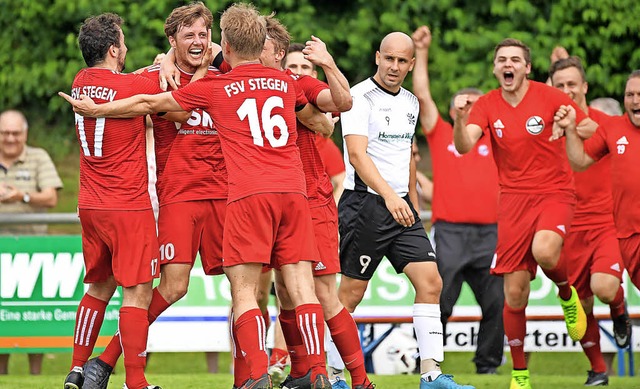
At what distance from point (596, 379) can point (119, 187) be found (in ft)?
15.7

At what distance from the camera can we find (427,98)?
1230 centimetres

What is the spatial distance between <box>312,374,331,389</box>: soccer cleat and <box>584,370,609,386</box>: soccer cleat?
3.77m

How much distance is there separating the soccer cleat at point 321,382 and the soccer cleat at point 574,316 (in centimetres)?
340

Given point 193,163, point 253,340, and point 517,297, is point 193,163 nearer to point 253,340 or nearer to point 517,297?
point 253,340

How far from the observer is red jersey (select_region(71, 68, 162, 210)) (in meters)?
8.65

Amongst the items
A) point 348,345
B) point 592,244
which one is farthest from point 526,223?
point 348,345

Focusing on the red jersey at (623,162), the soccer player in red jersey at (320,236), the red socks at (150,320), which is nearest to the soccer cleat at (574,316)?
the red jersey at (623,162)

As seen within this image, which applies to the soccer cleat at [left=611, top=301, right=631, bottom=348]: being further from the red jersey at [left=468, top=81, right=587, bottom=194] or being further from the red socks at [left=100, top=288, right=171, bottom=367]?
the red socks at [left=100, top=288, right=171, bottom=367]

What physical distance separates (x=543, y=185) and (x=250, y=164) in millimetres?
3208

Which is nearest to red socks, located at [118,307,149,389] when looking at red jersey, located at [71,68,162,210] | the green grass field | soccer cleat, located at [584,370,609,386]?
red jersey, located at [71,68,162,210]

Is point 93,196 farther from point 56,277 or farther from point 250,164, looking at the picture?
point 56,277

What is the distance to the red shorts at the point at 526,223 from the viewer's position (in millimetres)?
10320

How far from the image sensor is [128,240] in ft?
28.6

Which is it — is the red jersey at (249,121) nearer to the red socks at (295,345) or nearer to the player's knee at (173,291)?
the player's knee at (173,291)
